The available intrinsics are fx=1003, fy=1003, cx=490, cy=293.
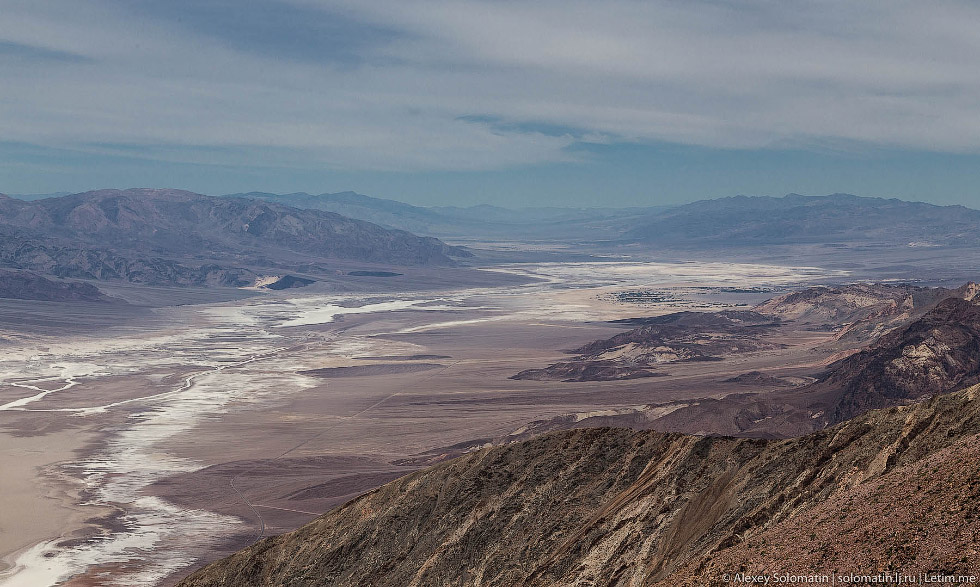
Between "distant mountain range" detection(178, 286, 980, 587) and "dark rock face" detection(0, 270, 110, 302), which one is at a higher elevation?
"distant mountain range" detection(178, 286, 980, 587)

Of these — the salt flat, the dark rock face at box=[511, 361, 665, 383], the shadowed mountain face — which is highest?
the shadowed mountain face

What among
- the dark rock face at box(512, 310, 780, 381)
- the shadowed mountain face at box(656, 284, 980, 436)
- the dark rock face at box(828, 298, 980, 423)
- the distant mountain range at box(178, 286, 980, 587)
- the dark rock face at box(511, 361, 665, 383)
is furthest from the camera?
the dark rock face at box(512, 310, 780, 381)

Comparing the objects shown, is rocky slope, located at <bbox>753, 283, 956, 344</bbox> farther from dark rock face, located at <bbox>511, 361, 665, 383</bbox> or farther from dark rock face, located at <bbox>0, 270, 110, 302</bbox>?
dark rock face, located at <bbox>0, 270, 110, 302</bbox>

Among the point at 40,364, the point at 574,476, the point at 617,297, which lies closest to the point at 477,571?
the point at 574,476

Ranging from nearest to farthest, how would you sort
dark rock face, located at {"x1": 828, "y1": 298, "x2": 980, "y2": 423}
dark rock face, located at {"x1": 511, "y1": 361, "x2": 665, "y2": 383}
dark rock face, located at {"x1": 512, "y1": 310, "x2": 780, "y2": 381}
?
dark rock face, located at {"x1": 828, "y1": 298, "x2": 980, "y2": 423}
dark rock face, located at {"x1": 511, "y1": 361, "x2": 665, "y2": 383}
dark rock face, located at {"x1": 512, "y1": 310, "x2": 780, "y2": 381}

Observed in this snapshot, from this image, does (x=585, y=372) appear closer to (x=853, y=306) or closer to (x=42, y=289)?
(x=853, y=306)

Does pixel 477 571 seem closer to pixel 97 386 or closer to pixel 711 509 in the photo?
pixel 711 509

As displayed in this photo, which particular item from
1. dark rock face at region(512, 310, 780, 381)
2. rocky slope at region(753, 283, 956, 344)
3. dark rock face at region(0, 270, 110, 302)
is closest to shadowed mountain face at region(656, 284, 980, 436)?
dark rock face at region(512, 310, 780, 381)
